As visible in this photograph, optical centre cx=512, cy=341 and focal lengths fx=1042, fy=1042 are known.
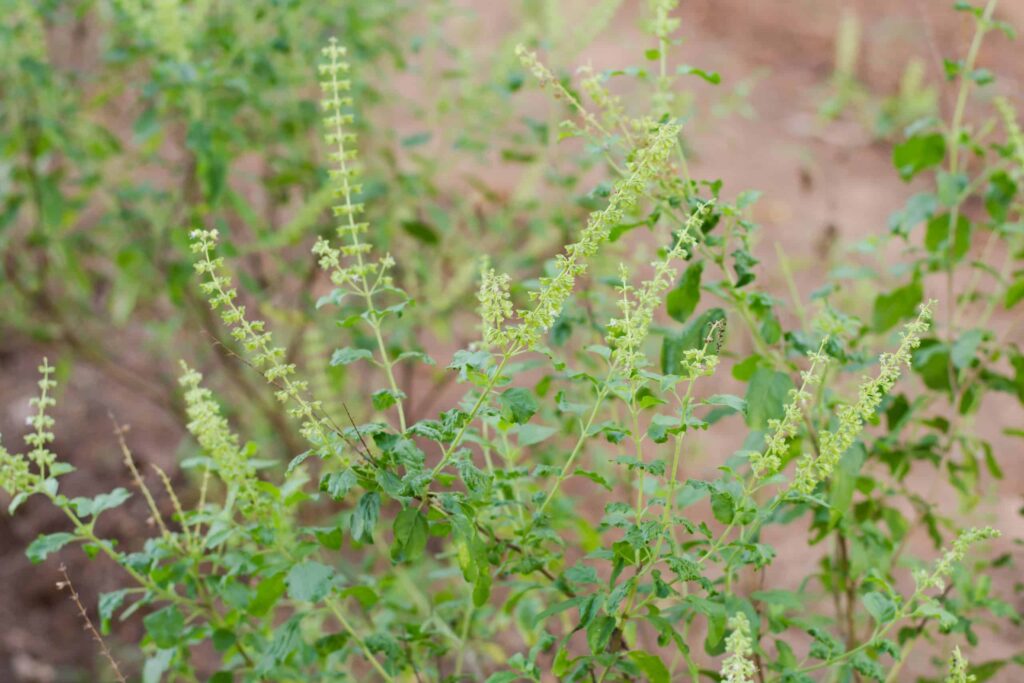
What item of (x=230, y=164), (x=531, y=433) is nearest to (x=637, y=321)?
(x=531, y=433)

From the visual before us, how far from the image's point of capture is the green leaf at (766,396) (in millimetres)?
1411

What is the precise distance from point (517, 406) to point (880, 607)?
0.52 meters

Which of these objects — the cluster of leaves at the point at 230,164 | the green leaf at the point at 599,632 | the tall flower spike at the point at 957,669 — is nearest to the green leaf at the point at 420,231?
the cluster of leaves at the point at 230,164

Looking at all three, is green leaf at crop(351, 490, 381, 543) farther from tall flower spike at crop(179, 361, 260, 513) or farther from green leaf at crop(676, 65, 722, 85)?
green leaf at crop(676, 65, 722, 85)

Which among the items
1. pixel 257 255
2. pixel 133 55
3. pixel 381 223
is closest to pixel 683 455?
pixel 381 223

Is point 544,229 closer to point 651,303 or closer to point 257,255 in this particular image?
point 257,255

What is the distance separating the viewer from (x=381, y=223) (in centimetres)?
281

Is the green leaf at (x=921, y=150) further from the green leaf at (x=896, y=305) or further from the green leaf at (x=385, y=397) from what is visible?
the green leaf at (x=385, y=397)

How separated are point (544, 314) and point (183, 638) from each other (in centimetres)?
76

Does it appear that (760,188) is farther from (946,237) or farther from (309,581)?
(309,581)

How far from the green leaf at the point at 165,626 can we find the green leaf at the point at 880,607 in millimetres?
889

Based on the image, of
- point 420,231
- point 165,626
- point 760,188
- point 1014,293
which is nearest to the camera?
point 165,626

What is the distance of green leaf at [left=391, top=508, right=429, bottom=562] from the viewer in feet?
3.84

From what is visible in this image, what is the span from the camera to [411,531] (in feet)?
3.87
